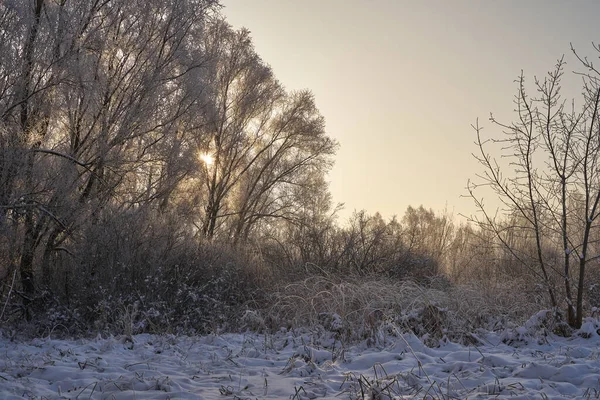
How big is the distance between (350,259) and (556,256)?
5.33 metres

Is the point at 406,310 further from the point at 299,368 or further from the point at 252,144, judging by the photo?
the point at 252,144

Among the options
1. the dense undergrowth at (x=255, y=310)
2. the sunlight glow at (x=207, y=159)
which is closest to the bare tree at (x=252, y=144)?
the sunlight glow at (x=207, y=159)

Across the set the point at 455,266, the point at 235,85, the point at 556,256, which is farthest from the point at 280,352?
the point at 235,85

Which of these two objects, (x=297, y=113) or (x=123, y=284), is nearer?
(x=123, y=284)

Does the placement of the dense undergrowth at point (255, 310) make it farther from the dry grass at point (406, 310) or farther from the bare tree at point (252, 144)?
the bare tree at point (252, 144)

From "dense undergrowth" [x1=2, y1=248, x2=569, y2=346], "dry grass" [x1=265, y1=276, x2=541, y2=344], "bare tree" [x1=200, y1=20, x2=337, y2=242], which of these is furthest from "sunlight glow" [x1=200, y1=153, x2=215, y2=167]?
"dry grass" [x1=265, y1=276, x2=541, y2=344]

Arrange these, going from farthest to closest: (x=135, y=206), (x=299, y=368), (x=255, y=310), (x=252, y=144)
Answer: (x=252, y=144) → (x=135, y=206) → (x=255, y=310) → (x=299, y=368)

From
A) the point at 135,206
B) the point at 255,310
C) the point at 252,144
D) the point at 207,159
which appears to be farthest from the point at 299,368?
the point at 252,144

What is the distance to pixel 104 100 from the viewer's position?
984 cm

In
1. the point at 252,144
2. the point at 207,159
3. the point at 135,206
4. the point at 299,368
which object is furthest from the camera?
the point at 252,144

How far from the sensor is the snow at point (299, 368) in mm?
4016

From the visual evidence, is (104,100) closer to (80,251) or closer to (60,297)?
(80,251)

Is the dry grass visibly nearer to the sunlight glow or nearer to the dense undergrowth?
the dense undergrowth

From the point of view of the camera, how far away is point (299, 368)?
492 centimetres
